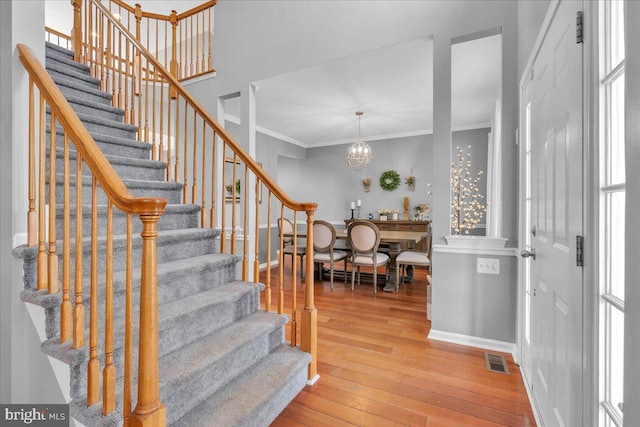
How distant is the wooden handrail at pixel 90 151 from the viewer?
101cm

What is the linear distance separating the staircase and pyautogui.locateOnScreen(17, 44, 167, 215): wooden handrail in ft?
0.62

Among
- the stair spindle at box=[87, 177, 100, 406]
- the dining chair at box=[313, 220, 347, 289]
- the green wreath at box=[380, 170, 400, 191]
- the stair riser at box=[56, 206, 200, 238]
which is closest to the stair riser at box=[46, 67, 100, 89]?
the stair riser at box=[56, 206, 200, 238]

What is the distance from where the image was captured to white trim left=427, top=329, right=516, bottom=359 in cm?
235

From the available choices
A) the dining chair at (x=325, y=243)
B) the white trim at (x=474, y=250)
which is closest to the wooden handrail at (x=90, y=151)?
the white trim at (x=474, y=250)

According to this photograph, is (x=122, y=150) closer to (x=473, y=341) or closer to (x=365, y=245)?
(x=365, y=245)

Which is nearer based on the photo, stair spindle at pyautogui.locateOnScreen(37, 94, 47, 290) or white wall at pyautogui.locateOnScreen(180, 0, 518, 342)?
stair spindle at pyautogui.locateOnScreen(37, 94, 47, 290)

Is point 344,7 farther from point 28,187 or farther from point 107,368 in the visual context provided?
point 107,368

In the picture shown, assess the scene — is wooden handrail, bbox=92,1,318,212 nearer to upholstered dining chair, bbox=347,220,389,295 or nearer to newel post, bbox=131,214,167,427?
newel post, bbox=131,214,167,427

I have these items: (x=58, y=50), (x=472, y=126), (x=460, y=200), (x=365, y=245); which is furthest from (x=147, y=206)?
(x=472, y=126)

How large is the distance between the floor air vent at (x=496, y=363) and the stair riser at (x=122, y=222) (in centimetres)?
249

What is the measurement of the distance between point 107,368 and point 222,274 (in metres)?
1.05

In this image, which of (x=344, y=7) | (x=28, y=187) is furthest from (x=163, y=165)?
(x=344, y=7)

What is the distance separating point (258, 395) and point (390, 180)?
18.9 ft

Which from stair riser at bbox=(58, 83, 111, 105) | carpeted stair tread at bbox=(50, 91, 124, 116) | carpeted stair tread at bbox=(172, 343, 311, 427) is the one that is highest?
stair riser at bbox=(58, 83, 111, 105)
